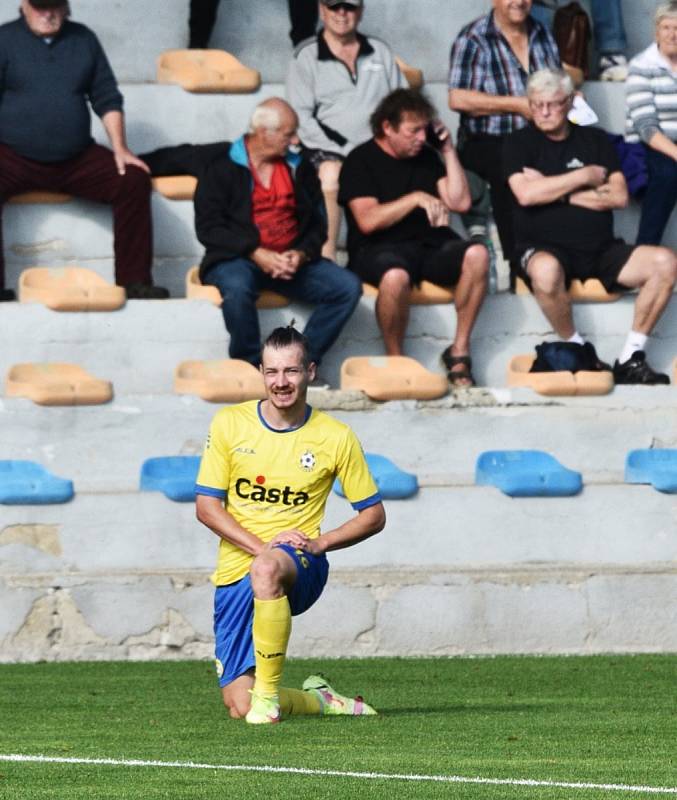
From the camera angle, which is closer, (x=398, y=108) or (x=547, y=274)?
(x=547, y=274)

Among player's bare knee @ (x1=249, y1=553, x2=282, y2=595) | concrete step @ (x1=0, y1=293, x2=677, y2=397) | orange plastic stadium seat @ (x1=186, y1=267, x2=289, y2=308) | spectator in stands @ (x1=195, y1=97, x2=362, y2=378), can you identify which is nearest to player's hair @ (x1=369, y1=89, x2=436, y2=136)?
spectator in stands @ (x1=195, y1=97, x2=362, y2=378)

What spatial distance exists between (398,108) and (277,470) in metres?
4.92

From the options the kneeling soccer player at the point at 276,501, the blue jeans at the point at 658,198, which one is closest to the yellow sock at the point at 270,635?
the kneeling soccer player at the point at 276,501

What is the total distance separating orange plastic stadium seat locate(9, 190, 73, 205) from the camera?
36.9 ft

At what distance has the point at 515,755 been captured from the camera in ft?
18.0

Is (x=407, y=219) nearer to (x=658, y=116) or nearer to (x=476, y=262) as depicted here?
(x=476, y=262)

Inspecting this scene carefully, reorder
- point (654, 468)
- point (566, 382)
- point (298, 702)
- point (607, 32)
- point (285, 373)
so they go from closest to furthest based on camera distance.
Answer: point (285, 373) → point (298, 702) → point (654, 468) → point (566, 382) → point (607, 32)

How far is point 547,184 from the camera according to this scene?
433 inches

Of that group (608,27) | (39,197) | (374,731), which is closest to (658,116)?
(608,27)

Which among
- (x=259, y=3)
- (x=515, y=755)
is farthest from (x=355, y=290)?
(x=515, y=755)

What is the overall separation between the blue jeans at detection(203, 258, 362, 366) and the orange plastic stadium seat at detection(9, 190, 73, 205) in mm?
1300

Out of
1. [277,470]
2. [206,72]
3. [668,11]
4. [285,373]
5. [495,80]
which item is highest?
[285,373]

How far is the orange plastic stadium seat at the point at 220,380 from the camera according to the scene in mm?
9875

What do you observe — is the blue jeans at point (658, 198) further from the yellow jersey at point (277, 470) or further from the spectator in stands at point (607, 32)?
the yellow jersey at point (277, 470)
